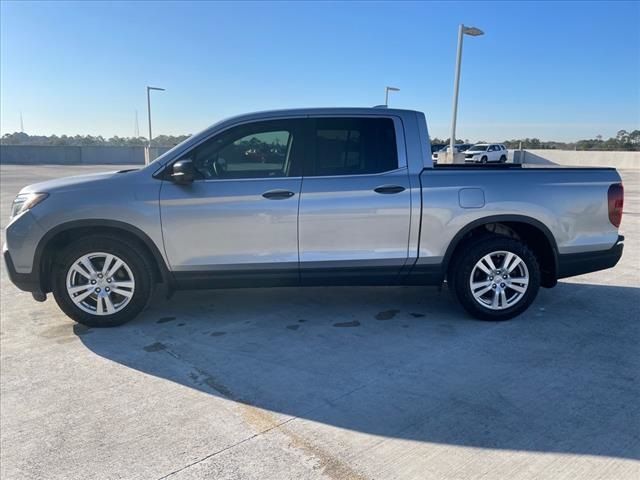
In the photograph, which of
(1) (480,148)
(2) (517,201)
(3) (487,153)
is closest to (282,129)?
(2) (517,201)

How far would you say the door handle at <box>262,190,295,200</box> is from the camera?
13.6ft

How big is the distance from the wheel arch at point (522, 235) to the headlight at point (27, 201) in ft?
11.9

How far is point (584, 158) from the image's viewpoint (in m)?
41.8

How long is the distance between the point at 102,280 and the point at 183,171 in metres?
1.26

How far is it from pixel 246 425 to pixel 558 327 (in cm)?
299

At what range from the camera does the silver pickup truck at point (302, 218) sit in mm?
4156

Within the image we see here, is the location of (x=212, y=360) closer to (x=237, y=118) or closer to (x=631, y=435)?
(x=237, y=118)

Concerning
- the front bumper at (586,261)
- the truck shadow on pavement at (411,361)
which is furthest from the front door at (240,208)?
the front bumper at (586,261)

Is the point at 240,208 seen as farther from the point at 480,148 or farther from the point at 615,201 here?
the point at 480,148

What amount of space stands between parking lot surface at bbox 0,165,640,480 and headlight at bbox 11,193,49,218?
1.10m

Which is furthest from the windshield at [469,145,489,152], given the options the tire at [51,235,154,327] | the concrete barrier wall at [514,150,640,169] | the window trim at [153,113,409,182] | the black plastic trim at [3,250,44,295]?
the black plastic trim at [3,250,44,295]

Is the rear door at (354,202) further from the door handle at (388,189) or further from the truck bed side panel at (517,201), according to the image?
the truck bed side panel at (517,201)

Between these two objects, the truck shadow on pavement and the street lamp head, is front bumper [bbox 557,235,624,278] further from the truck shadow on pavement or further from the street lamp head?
the street lamp head

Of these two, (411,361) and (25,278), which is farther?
(25,278)
